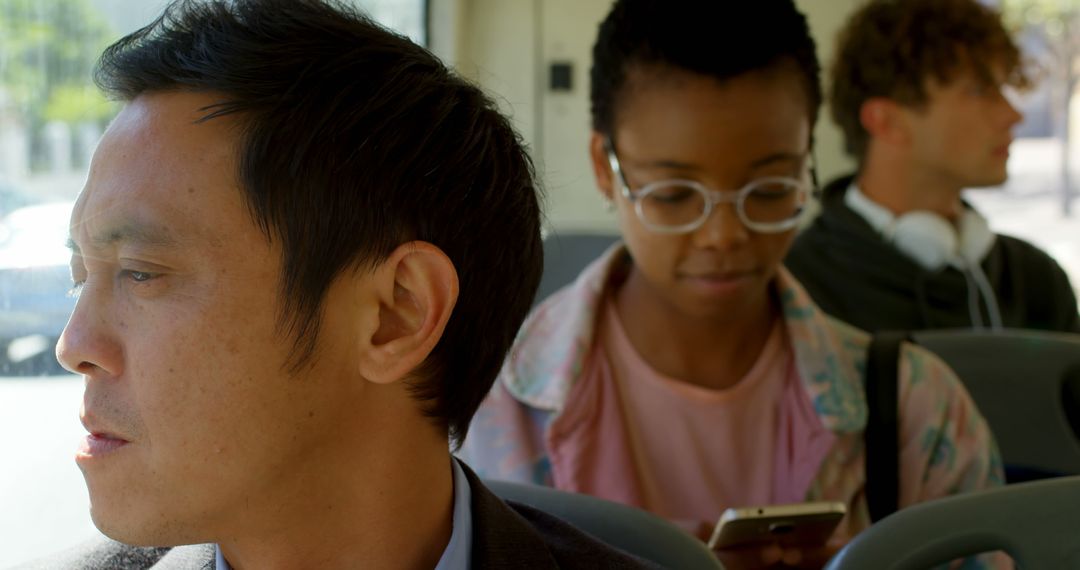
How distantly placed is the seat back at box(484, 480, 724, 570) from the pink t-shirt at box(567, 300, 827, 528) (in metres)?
0.42

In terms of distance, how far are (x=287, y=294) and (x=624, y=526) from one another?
1.59ft

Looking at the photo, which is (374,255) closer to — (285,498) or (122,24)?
(285,498)

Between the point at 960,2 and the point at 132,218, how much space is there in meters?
2.47

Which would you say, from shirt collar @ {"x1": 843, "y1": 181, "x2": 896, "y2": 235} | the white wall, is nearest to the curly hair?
shirt collar @ {"x1": 843, "y1": 181, "x2": 896, "y2": 235}

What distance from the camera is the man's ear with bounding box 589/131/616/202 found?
1853 millimetres

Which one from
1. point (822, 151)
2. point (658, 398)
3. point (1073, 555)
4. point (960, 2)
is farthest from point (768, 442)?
point (822, 151)

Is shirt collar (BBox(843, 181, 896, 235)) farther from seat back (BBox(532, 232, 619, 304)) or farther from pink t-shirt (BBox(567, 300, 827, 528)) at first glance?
pink t-shirt (BBox(567, 300, 827, 528))

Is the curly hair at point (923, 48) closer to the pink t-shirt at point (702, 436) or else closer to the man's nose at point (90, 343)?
the pink t-shirt at point (702, 436)

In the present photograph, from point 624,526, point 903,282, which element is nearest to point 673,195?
point 624,526

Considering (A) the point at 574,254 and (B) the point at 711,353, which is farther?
(A) the point at 574,254

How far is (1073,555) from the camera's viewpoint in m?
1.22

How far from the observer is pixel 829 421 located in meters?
1.70

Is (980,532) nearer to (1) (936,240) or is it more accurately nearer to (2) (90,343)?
(2) (90,343)

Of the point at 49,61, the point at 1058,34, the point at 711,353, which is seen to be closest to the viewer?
the point at 49,61
